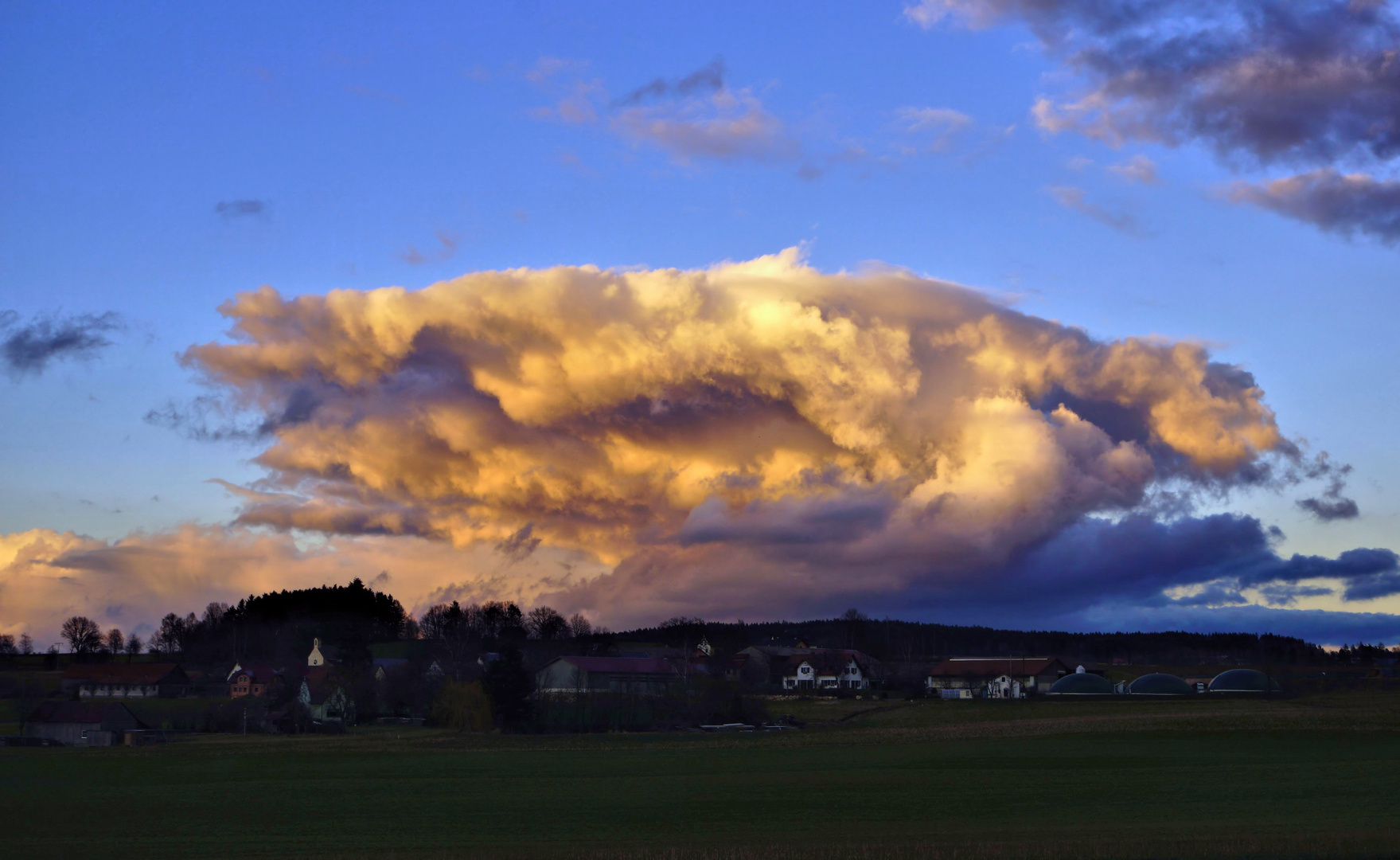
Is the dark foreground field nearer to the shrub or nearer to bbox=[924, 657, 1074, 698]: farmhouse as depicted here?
the shrub

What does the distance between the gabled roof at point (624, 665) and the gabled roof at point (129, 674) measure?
214ft

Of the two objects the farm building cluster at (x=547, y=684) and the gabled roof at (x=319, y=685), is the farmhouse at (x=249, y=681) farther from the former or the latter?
the gabled roof at (x=319, y=685)

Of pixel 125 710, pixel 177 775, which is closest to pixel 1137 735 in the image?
pixel 177 775

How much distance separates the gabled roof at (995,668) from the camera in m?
189

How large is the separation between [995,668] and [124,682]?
134 metres

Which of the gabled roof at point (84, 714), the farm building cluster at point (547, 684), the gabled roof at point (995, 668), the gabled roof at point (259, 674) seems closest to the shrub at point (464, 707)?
the farm building cluster at point (547, 684)

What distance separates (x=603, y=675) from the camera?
159 m

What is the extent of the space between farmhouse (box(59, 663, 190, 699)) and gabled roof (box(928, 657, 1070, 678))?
4591 inches

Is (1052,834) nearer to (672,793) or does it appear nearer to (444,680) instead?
(672,793)

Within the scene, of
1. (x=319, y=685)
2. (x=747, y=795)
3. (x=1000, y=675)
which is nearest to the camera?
(x=747, y=795)

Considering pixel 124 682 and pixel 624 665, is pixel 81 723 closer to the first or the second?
pixel 624 665

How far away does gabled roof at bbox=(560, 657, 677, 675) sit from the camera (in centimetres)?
16062

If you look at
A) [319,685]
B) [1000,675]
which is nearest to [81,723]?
[319,685]

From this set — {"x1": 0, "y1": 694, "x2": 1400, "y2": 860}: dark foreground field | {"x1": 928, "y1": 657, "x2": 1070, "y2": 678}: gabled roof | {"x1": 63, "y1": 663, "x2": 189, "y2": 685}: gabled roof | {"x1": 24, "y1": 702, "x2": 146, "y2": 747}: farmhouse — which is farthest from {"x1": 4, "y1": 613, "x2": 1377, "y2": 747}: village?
{"x1": 0, "y1": 694, "x2": 1400, "y2": 860}: dark foreground field
